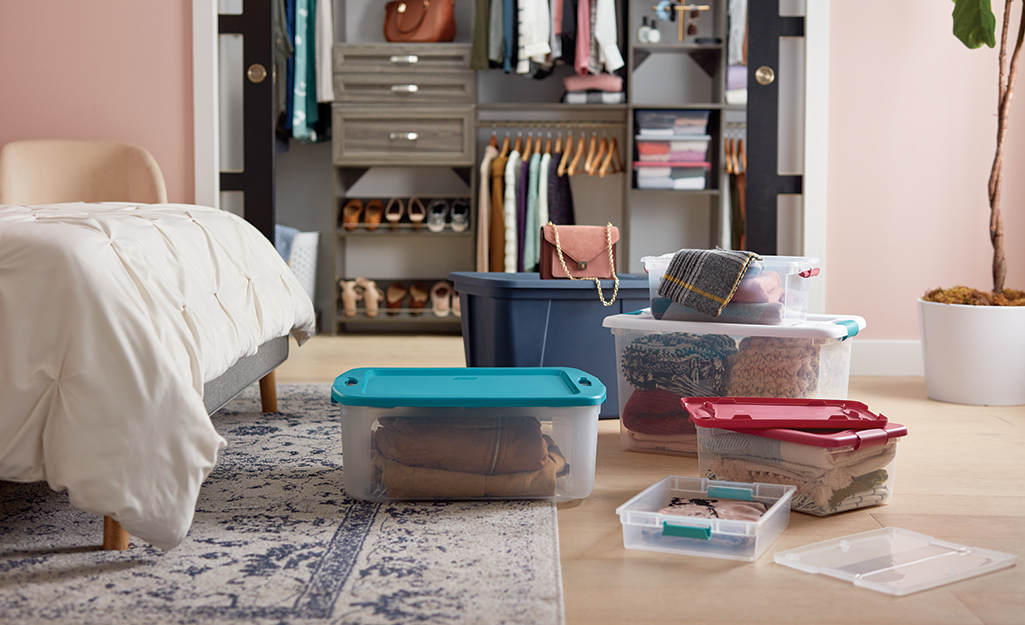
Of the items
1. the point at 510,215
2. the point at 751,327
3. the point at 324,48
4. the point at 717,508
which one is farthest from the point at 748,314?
the point at 324,48

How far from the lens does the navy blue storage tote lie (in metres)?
2.21

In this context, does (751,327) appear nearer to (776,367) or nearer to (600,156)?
(776,367)

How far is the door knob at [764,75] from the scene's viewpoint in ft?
9.53

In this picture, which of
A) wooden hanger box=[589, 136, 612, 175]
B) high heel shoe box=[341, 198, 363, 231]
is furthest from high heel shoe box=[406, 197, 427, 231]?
wooden hanger box=[589, 136, 612, 175]

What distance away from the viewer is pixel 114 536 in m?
1.27

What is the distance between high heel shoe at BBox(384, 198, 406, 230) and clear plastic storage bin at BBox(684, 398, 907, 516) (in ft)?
Result: 10.1

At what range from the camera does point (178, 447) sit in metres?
1.17

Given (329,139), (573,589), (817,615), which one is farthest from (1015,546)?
(329,139)

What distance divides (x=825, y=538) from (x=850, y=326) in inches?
23.5

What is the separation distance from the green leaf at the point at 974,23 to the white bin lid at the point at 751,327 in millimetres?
1319

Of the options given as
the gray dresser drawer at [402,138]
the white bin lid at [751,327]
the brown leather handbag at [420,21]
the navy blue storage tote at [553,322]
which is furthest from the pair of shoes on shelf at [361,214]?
the white bin lid at [751,327]

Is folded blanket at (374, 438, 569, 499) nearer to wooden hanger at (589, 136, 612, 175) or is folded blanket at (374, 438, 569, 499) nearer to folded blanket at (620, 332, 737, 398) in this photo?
folded blanket at (620, 332, 737, 398)

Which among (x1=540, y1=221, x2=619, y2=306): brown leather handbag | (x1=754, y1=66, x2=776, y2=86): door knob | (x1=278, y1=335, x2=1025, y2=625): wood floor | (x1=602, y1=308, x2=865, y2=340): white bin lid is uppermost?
(x1=754, y1=66, x2=776, y2=86): door knob

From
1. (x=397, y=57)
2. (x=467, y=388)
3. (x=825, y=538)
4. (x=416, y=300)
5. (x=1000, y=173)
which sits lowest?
(x=825, y=538)
